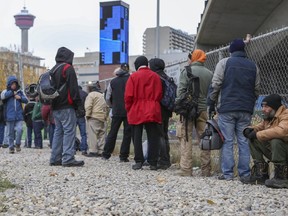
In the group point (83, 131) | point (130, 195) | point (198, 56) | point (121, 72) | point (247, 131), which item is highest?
point (198, 56)

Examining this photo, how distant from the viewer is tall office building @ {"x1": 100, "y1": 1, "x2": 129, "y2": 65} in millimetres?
51938

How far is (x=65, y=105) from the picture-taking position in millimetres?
8812

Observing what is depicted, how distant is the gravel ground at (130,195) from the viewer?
5.03 metres

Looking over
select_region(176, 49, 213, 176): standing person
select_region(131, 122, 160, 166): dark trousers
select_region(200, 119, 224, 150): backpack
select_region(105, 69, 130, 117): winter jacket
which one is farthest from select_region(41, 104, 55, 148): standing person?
select_region(200, 119, 224, 150): backpack

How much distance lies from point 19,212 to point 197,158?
504 centimetres

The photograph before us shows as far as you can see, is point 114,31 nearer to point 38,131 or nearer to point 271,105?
point 38,131

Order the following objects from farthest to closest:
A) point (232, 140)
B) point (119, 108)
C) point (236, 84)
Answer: point (119, 108) < point (232, 140) < point (236, 84)

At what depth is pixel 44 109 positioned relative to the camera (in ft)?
44.0

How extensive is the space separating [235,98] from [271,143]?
3.15 feet

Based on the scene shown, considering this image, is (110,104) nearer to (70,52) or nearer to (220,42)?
(70,52)

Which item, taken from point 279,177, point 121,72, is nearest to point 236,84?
point 279,177

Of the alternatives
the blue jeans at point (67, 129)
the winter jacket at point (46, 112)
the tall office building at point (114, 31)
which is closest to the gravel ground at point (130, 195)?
the blue jeans at point (67, 129)

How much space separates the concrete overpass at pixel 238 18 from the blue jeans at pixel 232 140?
12035 millimetres

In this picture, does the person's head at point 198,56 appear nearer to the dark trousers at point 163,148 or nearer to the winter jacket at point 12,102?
the dark trousers at point 163,148
